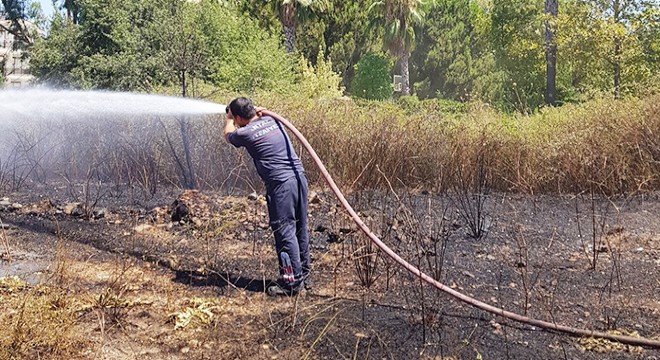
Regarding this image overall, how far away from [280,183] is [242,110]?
0.61 metres

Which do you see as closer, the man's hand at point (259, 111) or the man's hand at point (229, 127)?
the man's hand at point (229, 127)

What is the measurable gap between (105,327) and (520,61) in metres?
27.6

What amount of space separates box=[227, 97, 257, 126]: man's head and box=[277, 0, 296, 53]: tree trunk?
73.8 feet

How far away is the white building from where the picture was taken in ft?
104

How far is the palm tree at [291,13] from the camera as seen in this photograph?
2645cm

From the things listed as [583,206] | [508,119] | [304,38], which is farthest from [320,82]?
[583,206]

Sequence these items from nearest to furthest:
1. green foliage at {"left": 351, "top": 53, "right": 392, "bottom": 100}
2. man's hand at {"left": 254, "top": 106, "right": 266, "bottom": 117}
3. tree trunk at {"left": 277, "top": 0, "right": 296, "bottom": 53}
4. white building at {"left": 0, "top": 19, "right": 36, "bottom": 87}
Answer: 1. man's hand at {"left": 254, "top": 106, "right": 266, "bottom": 117}
2. tree trunk at {"left": 277, "top": 0, "right": 296, "bottom": 53}
3. green foliage at {"left": 351, "top": 53, "right": 392, "bottom": 100}
4. white building at {"left": 0, "top": 19, "right": 36, "bottom": 87}

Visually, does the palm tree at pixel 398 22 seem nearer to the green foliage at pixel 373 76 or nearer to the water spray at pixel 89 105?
the green foliage at pixel 373 76

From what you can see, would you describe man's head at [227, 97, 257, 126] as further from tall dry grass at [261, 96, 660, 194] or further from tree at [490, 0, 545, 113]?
tree at [490, 0, 545, 113]

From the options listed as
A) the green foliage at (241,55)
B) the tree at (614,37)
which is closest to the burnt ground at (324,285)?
the green foliage at (241,55)

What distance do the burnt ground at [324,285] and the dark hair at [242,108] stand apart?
110cm

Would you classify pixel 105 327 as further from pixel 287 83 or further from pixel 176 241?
pixel 287 83

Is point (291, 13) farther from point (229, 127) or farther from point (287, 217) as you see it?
point (287, 217)

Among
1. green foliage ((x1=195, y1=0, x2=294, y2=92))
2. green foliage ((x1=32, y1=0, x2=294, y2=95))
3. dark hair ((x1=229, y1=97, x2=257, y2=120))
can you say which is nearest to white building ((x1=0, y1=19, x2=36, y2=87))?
green foliage ((x1=32, y1=0, x2=294, y2=95))
